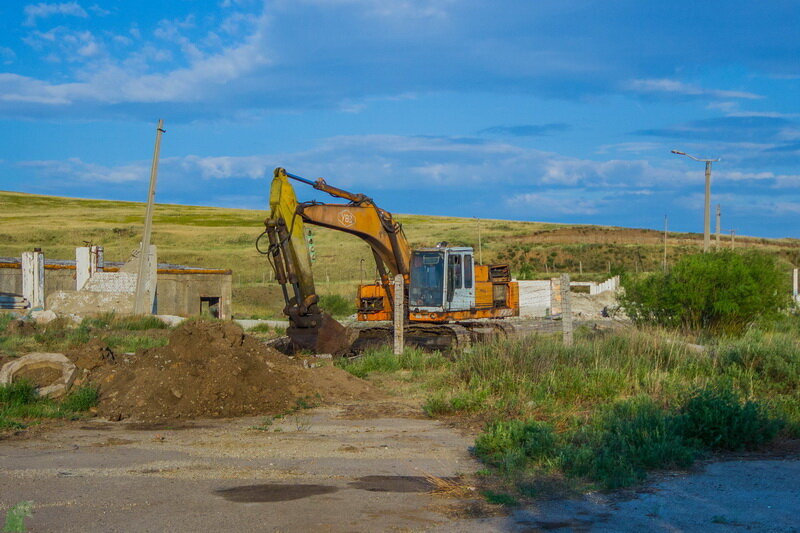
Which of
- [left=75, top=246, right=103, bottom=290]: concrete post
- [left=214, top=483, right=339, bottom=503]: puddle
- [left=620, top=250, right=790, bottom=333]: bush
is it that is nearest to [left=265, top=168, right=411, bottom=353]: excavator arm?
[left=620, top=250, right=790, bottom=333]: bush

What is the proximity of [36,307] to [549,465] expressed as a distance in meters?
27.9

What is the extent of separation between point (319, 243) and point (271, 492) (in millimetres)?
82855

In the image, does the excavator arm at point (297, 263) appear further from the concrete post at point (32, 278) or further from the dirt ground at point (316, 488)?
the concrete post at point (32, 278)

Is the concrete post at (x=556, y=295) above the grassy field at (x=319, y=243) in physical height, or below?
below

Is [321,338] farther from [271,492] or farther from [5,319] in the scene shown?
[5,319]

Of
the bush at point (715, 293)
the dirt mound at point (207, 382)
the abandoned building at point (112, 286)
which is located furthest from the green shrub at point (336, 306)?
the dirt mound at point (207, 382)

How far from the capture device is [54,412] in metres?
12.4

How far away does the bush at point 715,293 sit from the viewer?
21109 mm

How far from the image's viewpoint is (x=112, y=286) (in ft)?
107

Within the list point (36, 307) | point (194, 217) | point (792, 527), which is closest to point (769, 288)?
point (792, 527)

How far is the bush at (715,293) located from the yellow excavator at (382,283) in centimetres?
365

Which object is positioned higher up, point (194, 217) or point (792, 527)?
point (194, 217)

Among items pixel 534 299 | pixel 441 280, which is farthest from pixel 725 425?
→ pixel 534 299

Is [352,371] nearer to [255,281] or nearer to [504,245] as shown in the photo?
[255,281]
